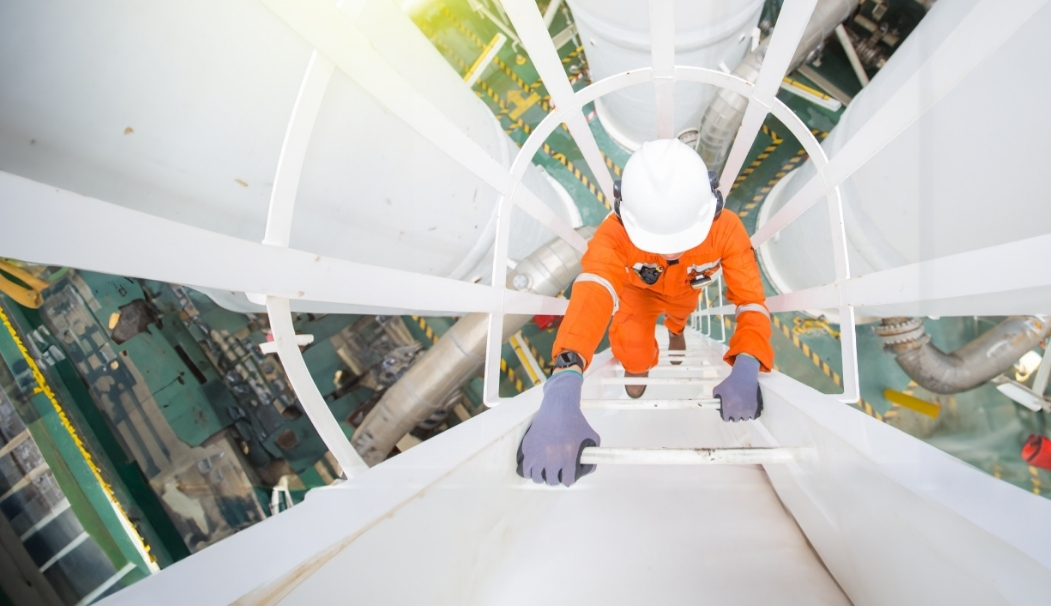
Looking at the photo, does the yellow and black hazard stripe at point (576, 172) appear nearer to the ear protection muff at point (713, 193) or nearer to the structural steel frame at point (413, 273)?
the structural steel frame at point (413, 273)

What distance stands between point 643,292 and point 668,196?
0.92m

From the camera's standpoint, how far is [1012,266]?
2.74 ft

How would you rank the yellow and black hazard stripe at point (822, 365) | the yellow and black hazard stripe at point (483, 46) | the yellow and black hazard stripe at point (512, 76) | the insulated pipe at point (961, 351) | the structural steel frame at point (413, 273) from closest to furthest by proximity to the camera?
the structural steel frame at point (413, 273), the insulated pipe at point (961, 351), the yellow and black hazard stripe at point (822, 365), the yellow and black hazard stripe at point (483, 46), the yellow and black hazard stripe at point (512, 76)

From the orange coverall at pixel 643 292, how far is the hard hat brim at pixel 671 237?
185 mm

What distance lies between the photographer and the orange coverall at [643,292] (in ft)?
5.66

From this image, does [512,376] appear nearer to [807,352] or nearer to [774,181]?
[807,352]

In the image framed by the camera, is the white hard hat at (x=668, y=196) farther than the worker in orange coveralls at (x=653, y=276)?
Yes

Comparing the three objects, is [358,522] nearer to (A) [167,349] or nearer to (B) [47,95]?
(B) [47,95]

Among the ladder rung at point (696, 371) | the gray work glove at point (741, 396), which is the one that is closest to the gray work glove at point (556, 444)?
the gray work glove at point (741, 396)

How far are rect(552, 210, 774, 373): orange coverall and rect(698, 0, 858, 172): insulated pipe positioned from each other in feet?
3.56

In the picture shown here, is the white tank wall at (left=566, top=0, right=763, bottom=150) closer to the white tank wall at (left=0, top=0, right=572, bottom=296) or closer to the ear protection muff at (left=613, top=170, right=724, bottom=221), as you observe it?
the ear protection muff at (left=613, top=170, right=724, bottom=221)

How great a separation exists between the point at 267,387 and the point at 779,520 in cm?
395

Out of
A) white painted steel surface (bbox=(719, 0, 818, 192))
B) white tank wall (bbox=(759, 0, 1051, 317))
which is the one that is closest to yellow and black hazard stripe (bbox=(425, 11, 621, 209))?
white painted steel surface (bbox=(719, 0, 818, 192))

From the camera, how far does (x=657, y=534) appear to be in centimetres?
107
